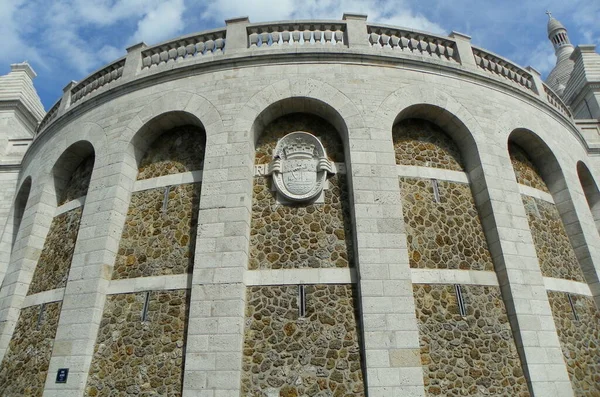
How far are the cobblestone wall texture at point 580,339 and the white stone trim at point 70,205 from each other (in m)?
11.6

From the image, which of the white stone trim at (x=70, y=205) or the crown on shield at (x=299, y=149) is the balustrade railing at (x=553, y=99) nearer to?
the crown on shield at (x=299, y=149)

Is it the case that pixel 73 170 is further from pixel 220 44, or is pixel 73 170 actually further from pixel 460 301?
pixel 460 301

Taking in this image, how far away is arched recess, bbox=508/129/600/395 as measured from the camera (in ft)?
27.6

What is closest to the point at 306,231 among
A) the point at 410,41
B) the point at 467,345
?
the point at 467,345

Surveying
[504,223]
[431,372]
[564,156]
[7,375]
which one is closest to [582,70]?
[564,156]

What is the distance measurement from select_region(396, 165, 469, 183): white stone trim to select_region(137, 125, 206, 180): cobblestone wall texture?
4.86 m

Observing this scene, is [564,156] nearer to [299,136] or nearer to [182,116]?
[299,136]

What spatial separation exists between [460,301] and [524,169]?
512cm

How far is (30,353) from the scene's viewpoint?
8719 millimetres

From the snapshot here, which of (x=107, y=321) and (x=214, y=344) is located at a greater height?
(x=107, y=321)

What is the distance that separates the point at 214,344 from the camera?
7074 mm

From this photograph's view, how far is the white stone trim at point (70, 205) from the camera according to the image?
10325mm

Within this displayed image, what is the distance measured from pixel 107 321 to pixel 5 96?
13.7m

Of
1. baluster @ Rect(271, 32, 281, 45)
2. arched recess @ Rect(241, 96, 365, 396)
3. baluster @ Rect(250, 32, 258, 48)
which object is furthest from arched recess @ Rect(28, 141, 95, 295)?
baluster @ Rect(271, 32, 281, 45)
